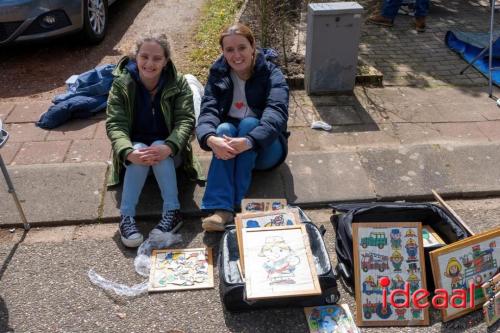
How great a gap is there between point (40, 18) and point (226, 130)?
3297 millimetres

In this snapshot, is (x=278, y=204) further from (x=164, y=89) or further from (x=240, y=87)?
(x=164, y=89)

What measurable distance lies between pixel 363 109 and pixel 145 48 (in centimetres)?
235

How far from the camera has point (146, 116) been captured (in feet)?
10.5

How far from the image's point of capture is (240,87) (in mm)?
3279

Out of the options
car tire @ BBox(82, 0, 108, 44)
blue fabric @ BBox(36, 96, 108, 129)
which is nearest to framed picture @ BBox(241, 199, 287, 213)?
blue fabric @ BBox(36, 96, 108, 129)

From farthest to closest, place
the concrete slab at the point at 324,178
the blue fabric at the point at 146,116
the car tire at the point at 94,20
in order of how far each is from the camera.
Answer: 1. the car tire at the point at 94,20
2. the concrete slab at the point at 324,178
3. the blue fabric at the point at 146,116

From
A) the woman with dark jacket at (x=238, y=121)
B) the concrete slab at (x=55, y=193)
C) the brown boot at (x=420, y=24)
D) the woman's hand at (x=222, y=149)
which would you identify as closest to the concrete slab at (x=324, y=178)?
the woman with dark jacket at (x=238, y=121)

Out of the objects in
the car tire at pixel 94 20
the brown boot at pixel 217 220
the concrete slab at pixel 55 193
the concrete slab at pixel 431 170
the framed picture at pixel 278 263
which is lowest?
the concrete slab at pixel 431 170

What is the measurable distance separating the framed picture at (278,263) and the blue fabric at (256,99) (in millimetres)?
679

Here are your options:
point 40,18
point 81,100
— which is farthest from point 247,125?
point 40,18

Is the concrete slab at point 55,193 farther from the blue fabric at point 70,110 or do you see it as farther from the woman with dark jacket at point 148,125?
the blue fabric at point 70,110

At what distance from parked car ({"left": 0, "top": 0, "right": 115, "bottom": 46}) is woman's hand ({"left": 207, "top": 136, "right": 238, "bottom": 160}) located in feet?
10.9

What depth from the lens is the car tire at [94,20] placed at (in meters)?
5.66

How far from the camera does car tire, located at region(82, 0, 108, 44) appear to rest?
5664 millimetres
